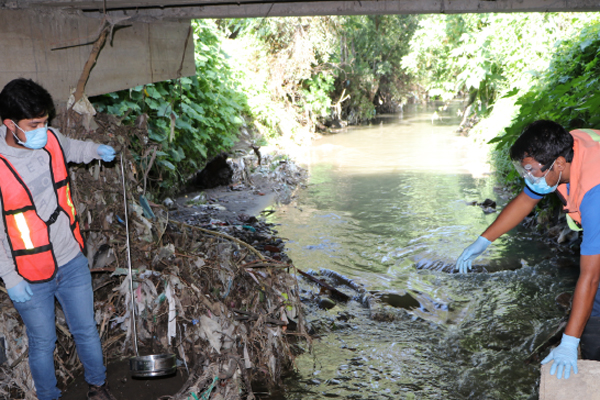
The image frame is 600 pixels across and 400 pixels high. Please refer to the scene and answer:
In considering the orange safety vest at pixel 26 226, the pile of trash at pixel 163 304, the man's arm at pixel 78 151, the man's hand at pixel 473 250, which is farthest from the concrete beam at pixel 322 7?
the man's hand at pixel 473 250

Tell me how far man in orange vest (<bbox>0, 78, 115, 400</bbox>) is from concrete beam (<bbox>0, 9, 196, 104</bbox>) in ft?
5.39

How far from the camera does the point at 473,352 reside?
201 inches

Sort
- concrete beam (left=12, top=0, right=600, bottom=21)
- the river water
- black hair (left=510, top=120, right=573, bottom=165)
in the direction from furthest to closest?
concrete beam (left=12, top=0, right=600, bottom=21) < the river water < black hair (left=510, top=120, right=573, bottom=165)

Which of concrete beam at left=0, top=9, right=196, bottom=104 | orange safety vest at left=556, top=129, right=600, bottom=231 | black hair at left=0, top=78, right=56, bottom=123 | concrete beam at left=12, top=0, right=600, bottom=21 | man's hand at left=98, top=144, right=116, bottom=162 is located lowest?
orange safety vest at left=556, top=129, right=600, bottom=231

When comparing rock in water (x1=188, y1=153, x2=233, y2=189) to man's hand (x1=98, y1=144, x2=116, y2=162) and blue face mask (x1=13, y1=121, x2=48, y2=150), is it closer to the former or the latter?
man's hand (x1=98, y1=144, x2=116, y2=162)

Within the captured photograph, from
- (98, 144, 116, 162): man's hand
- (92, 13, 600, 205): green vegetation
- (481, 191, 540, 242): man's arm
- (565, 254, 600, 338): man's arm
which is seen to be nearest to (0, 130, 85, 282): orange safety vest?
(98, 144, 116, 162): man's hand

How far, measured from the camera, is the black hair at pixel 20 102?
9.87 feet

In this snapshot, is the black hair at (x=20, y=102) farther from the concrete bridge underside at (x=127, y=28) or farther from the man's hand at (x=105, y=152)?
the concrete bridge underside at (x=127, y=28)

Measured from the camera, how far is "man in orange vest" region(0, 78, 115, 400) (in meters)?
3.05

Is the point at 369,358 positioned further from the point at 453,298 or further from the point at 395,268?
the point at 395,268

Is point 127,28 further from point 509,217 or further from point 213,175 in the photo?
point 213,175

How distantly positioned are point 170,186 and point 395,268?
5.32 metres

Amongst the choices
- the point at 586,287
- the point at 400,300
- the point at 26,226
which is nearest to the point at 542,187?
the point at 586,287

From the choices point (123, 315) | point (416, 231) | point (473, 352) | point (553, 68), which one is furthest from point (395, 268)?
point (553, 68)
